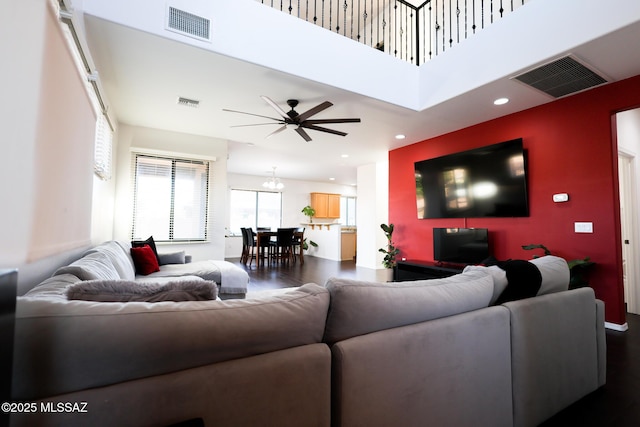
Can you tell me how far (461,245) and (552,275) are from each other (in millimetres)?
2789

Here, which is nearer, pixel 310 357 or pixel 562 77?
pixel 310 357

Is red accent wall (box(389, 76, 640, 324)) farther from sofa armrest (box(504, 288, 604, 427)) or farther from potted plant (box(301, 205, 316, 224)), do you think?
potted plant (box(301, 205, 316, 224))

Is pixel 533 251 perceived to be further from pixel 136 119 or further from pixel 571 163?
pixel 136 119

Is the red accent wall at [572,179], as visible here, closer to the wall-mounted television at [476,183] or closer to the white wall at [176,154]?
the wall-mounted television at [476,183]

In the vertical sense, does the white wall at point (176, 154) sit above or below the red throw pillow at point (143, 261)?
above

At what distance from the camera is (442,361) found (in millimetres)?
1189

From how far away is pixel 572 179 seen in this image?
340 cm

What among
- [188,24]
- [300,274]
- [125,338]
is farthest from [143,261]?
[300,274]

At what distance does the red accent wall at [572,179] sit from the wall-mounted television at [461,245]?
8.8 inches

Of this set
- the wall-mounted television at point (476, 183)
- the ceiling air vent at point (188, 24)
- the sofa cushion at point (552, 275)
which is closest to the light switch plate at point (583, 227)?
the wall-mounted television at point (476, 183)

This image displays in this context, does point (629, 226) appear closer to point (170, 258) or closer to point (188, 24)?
point (188, 24)

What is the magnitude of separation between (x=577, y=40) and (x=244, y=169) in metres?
7.54

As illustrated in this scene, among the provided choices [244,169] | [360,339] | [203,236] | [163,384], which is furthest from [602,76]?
[244,169]

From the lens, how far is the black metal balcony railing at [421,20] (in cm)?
385
